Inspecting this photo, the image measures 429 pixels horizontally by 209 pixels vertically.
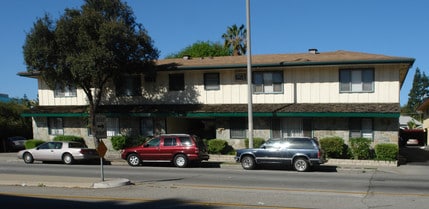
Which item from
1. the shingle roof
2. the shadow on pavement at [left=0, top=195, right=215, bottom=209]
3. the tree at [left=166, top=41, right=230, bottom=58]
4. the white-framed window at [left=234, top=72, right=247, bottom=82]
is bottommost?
the shadow on pavement at [left=0, top=195, right=215, bottom=209]

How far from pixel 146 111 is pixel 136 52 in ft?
12.7

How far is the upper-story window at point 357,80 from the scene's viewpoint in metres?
24.4

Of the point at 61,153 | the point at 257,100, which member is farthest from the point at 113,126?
the point at 257,100

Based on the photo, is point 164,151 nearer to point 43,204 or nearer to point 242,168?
point 242,168

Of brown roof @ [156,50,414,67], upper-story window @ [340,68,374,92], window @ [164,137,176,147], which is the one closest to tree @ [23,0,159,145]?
brown roof @ [156,50,414,67]

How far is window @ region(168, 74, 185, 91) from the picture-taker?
28.2 metres

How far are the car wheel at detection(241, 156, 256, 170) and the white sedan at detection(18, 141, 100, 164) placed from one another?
866 centimetres

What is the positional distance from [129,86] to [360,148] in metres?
15.2

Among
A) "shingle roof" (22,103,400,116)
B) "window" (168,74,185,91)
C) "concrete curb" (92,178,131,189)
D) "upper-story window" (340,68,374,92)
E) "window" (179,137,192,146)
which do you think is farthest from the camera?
"window" (168,74,185,91)

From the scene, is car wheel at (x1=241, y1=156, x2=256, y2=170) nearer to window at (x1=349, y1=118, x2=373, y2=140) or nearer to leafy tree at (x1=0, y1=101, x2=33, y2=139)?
window at (x1=349, y1=118, x2=373, y2=140)

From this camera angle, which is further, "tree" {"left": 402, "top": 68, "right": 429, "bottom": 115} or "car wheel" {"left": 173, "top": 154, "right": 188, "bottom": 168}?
"tree" {"left": 402, "top": 68, "right": 429, "bottom": 115}

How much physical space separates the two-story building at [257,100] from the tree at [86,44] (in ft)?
11.5

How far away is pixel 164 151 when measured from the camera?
21812 mm

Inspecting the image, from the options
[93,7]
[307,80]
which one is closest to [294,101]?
[307,80]
